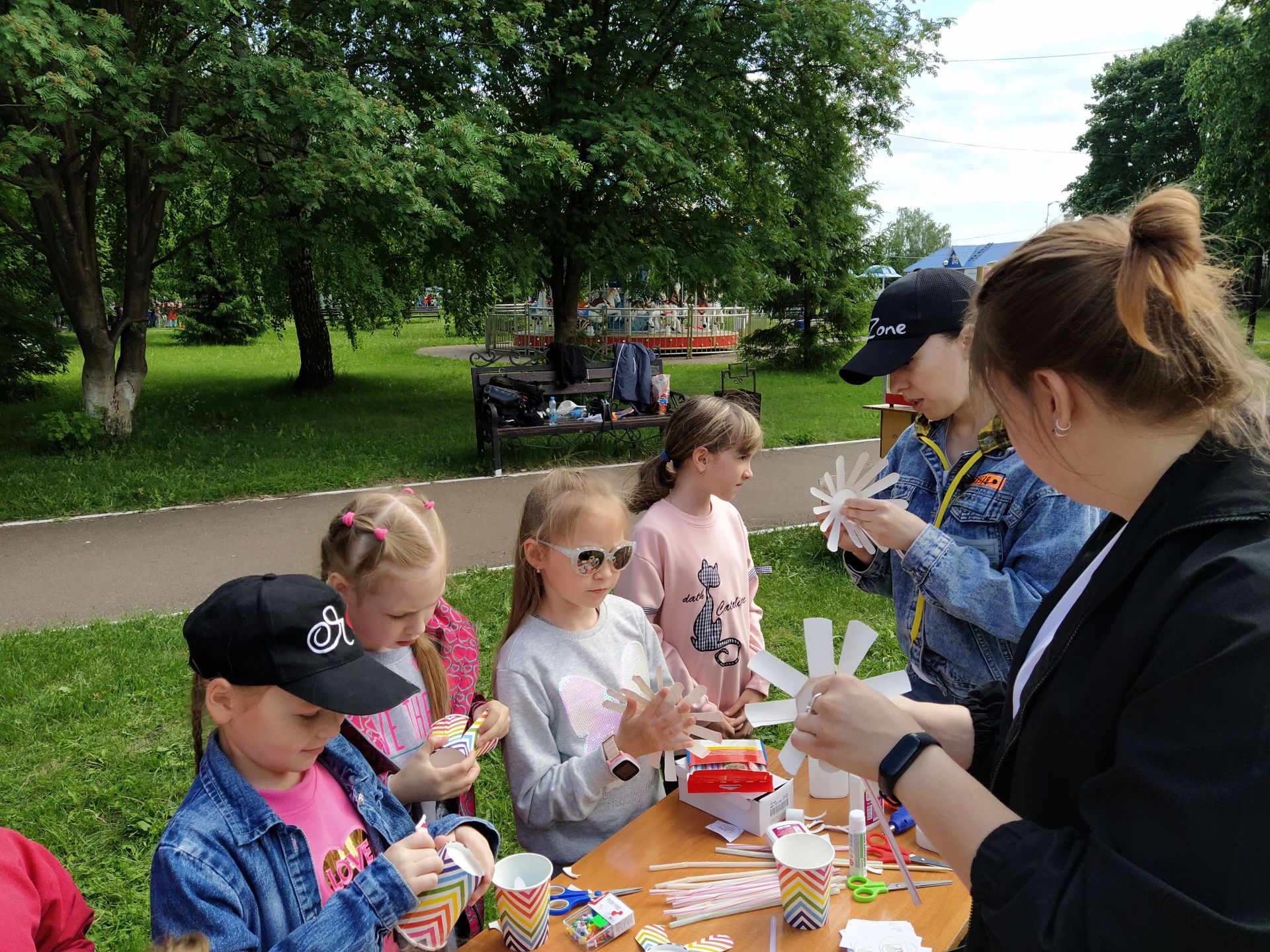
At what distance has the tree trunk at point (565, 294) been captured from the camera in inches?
551

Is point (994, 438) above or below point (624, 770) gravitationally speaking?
above

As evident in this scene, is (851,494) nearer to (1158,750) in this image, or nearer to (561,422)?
(1158,750)

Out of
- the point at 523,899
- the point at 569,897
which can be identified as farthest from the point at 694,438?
the point at 523,899

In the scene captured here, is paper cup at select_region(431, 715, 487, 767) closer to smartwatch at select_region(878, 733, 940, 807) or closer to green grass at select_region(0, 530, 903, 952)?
smartwatch at select_region(878, 733, 940, 807)

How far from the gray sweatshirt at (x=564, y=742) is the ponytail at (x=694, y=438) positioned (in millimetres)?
980

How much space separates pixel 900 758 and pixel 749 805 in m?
0.87

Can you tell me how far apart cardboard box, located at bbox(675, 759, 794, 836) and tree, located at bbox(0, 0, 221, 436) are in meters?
8.00

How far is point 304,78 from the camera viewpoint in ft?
27.5

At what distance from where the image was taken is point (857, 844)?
179 cm

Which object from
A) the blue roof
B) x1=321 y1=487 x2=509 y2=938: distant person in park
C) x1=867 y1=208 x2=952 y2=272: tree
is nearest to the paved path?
x1=321 y1=487 x2=509 y2=938: distant person in park

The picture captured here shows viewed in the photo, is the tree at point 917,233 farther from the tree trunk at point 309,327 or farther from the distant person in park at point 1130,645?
the distant person in park at point 1130,645

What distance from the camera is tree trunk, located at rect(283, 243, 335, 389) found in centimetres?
1510

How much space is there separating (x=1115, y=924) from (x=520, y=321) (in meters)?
25.8

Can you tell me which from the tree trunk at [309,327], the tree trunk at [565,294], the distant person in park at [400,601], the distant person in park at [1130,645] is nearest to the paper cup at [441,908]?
the distant person in park at [400,601]
